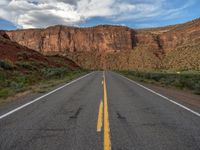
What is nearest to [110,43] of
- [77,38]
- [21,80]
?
[77,38]

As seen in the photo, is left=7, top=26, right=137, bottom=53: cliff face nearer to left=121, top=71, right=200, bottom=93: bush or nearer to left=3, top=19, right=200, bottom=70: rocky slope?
left=3, top=19, right=200, bottom=70: rocky slope

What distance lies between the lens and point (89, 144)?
15.4ft

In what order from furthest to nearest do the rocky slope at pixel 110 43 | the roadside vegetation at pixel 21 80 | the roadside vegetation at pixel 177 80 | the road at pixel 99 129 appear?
the rocky slope at pixel 110 43
the roadside vegetation at pixel 177 80
the roadside vegetation at pixel 21 80
the road at pixel 99 129

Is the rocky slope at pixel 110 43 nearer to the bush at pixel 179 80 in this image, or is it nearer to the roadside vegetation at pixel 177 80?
the roadside vegetation at pixel 177 80

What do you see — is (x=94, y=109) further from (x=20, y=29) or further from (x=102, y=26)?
(x=20, y=29)

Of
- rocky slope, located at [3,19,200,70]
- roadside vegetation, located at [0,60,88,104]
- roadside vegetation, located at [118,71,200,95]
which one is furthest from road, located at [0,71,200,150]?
rocky slope, located at [3,19,200,70]

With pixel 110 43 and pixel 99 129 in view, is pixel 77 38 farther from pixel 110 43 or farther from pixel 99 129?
pixel 99 129

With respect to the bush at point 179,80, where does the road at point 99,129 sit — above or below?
above

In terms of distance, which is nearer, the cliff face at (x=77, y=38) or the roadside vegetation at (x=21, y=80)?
the roadside vegetation at (x=21, y=80)

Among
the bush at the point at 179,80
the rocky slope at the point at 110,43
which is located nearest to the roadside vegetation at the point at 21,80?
the bush at the point at 179,80

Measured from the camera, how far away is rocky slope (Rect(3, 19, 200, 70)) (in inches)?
4461

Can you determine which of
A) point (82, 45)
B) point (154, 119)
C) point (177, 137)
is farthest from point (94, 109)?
point (82, 45)

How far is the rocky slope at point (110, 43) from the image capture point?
113m

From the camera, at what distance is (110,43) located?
451 ft
